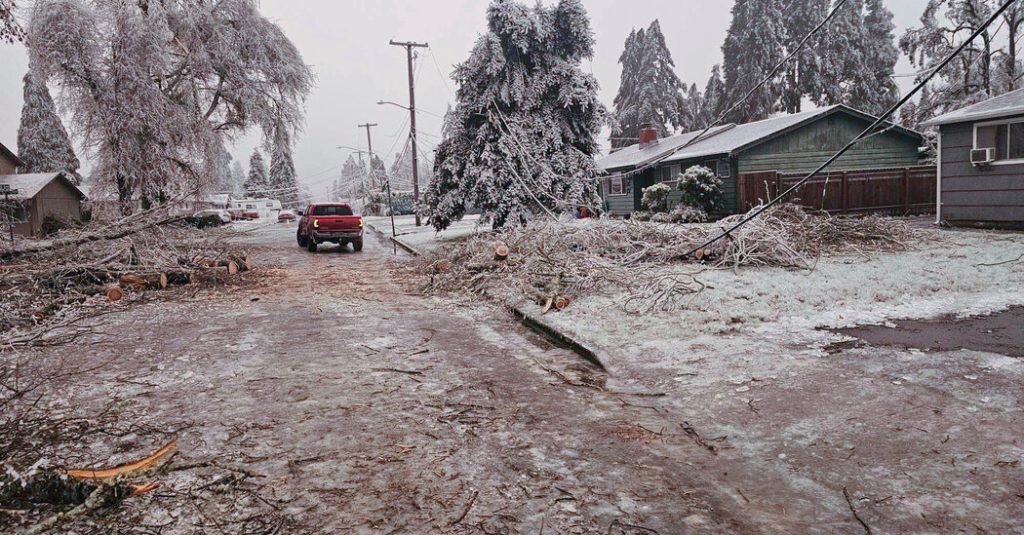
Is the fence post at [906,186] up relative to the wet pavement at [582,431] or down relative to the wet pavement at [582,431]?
up

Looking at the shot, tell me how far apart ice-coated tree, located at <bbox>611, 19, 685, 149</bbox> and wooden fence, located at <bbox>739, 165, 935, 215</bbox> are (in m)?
31.6

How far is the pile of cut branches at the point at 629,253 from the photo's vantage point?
966 centimetres

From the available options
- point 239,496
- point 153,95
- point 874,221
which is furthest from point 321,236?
point 239,496

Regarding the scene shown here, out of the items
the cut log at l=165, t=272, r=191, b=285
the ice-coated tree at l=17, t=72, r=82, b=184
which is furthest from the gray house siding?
the ice-coated tree at l=17, t=72, r=82, b=184

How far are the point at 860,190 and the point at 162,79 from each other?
2816cm

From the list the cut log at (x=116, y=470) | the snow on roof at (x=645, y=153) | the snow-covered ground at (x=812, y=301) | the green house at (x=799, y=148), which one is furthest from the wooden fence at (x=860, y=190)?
the cut log at (x=116, y=470)

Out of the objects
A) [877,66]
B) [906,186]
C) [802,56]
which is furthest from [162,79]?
[877,66]

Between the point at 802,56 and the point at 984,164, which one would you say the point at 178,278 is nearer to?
the point at 984,164

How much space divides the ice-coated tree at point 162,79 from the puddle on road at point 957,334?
26.1 metres

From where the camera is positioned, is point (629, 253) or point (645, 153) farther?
point (645, 153)

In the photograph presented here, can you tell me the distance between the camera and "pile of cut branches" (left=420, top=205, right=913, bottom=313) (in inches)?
380

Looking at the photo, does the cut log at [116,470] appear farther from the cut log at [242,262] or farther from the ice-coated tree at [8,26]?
the cut log at [242,262]

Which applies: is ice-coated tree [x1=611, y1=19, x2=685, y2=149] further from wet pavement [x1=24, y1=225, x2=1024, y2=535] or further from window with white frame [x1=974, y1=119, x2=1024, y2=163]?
wet pavement [x1=24, y1=225, x2=1024, y2=535]

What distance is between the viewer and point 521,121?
18406 millimetres
